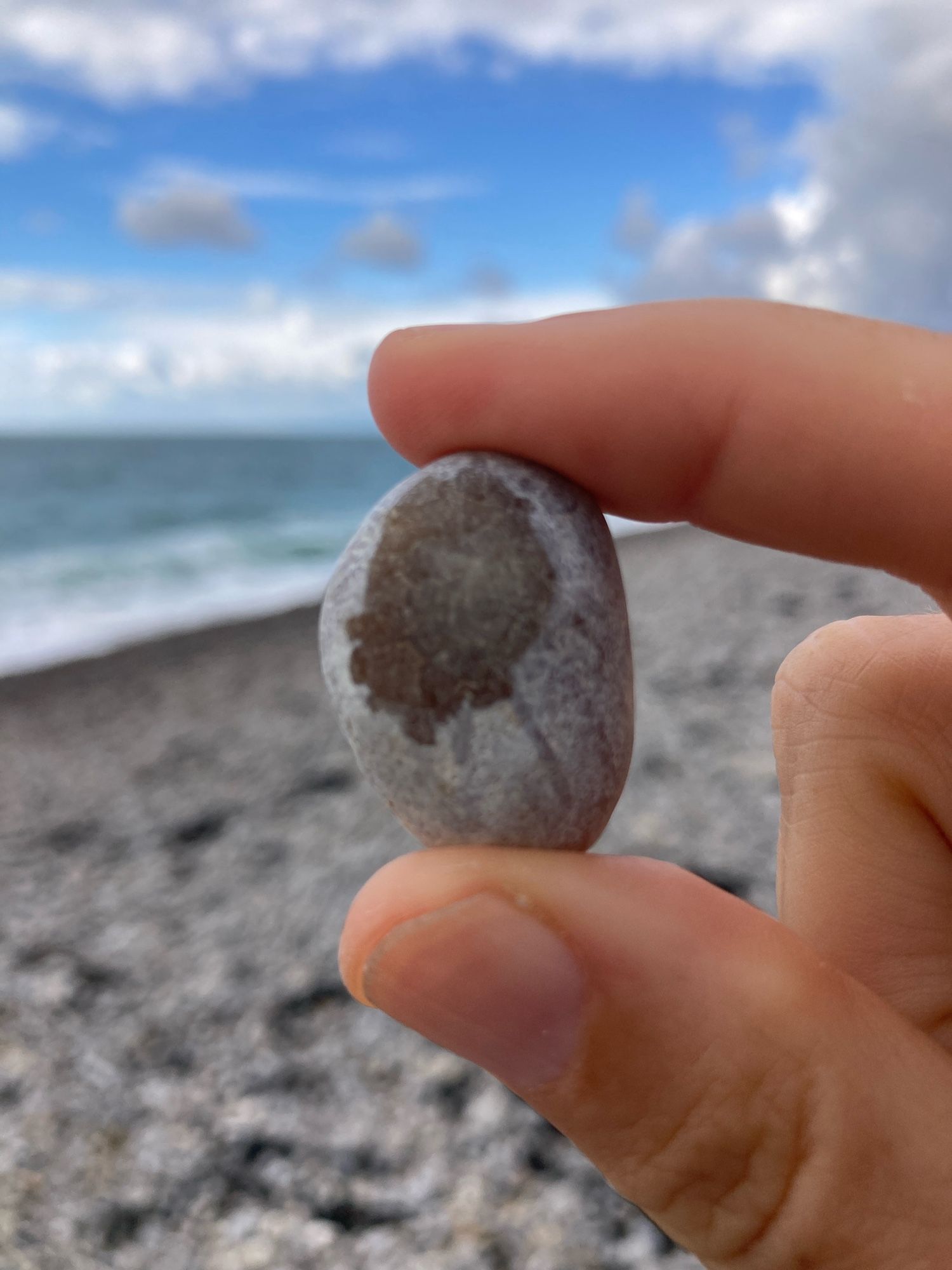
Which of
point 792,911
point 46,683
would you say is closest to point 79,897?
point 792,911

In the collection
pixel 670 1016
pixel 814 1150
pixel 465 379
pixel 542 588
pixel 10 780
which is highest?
pixel 465 379

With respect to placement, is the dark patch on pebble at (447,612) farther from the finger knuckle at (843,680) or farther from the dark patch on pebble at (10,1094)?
the dark patch on pebble at (10,1094)

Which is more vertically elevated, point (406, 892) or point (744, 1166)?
point (406, 892)

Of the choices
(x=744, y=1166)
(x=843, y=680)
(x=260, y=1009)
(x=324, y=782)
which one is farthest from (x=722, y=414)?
(x=324, y=782)

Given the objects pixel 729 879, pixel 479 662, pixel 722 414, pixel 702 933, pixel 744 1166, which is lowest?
pixel 729 879

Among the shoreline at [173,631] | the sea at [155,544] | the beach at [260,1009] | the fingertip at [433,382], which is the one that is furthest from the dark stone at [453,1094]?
the sea at [155,544]

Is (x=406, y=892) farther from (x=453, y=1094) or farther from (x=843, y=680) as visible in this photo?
(x=453, y=1094)

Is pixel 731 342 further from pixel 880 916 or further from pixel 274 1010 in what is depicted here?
pixel 274 1010
